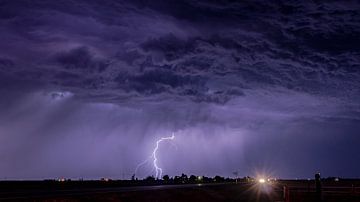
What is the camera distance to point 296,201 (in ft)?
140

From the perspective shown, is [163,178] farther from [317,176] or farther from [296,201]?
[317,176]

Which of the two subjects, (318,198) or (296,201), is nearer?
(318,198)

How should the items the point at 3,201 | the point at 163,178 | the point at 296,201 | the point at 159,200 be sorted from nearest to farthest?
the point at 3,201
the point at 296,201
the point at 159,200
the point at 163,178

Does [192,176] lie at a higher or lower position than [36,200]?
higher

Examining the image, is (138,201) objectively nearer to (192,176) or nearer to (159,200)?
(159,200)

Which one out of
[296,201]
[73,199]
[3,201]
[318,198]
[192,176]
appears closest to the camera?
[318,198]

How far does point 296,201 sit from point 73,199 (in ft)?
64.3

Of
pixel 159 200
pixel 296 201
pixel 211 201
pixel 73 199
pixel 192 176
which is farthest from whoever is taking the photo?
pixel 192 176

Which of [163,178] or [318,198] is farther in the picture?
[163,178]

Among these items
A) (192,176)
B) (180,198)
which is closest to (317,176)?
(180,198)

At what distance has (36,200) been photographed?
122ft

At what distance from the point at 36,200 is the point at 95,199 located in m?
5.72

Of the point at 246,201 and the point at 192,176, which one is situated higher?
the point at 192,176

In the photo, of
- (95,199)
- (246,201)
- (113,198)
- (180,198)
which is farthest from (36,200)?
(246,201)
